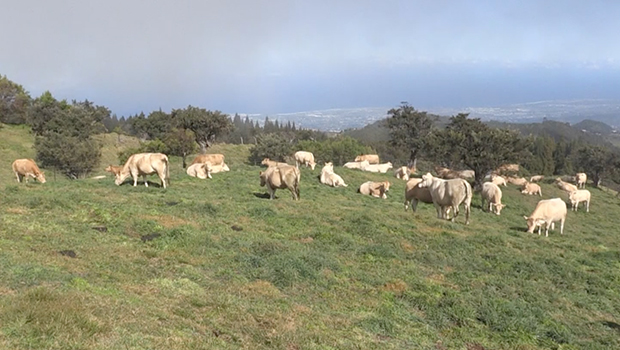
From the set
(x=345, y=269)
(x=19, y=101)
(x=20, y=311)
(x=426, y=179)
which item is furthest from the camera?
(x=19, y=101)

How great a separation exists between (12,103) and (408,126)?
51.6m

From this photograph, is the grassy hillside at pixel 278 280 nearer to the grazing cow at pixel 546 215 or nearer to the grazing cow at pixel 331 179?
the grazing cow at pixel 546 215

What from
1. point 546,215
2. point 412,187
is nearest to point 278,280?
point 412,187

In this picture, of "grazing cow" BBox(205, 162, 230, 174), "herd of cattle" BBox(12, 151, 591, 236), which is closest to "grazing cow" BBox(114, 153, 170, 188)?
"herd of cattle" BBox(12, 151, 591, 236)

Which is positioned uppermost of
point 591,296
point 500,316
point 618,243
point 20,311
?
point 20,311

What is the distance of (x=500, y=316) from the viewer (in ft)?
30.9

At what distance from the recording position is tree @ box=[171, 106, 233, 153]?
50.5 m

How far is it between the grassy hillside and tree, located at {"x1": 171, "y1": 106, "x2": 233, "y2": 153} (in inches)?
1316

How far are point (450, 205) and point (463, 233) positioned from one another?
383cm

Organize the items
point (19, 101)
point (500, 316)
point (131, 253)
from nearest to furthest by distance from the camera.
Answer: point (500, 316) < point (131, 253) < point (19, 101)

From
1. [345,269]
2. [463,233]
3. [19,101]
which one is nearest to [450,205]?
[463,233]

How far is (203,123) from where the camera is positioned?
50.5 m

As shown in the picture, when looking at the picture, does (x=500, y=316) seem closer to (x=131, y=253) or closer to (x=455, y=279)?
(x=455, y=279)

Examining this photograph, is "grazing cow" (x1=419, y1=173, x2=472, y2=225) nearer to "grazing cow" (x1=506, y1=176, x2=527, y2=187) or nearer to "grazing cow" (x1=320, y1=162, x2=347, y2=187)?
"grazing cow" (x1=320, y1=162, x2=347, y2=187)
